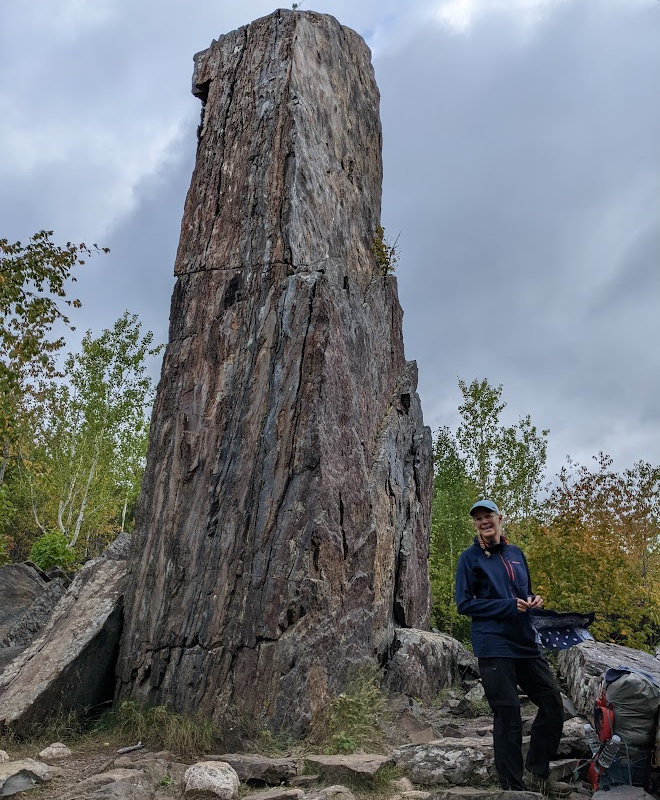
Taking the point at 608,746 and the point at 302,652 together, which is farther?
the point at 302,652

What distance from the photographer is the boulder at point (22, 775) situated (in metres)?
6.09

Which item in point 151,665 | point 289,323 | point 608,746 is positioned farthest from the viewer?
point 289,323

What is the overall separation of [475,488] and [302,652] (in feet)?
53.3

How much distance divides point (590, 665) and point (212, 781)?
172 inches

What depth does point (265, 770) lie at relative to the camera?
6.43 m

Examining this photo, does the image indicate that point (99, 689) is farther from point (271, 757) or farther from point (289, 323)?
point (289, 323)

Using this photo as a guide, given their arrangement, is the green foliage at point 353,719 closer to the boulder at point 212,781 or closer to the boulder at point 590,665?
the boulder at point 212,781

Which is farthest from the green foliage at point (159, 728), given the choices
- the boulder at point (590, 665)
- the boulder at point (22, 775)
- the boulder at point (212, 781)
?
the boulder at point (590, 665)

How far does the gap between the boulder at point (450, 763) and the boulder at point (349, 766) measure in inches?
8.6

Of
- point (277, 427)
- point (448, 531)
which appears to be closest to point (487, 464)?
point (448, 531)

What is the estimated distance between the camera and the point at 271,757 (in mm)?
7156

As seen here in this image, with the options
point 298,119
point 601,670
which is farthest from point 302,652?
point 298,119

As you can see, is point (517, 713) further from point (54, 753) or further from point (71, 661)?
point (71, 661)

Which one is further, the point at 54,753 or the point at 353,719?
the point at 353,719
